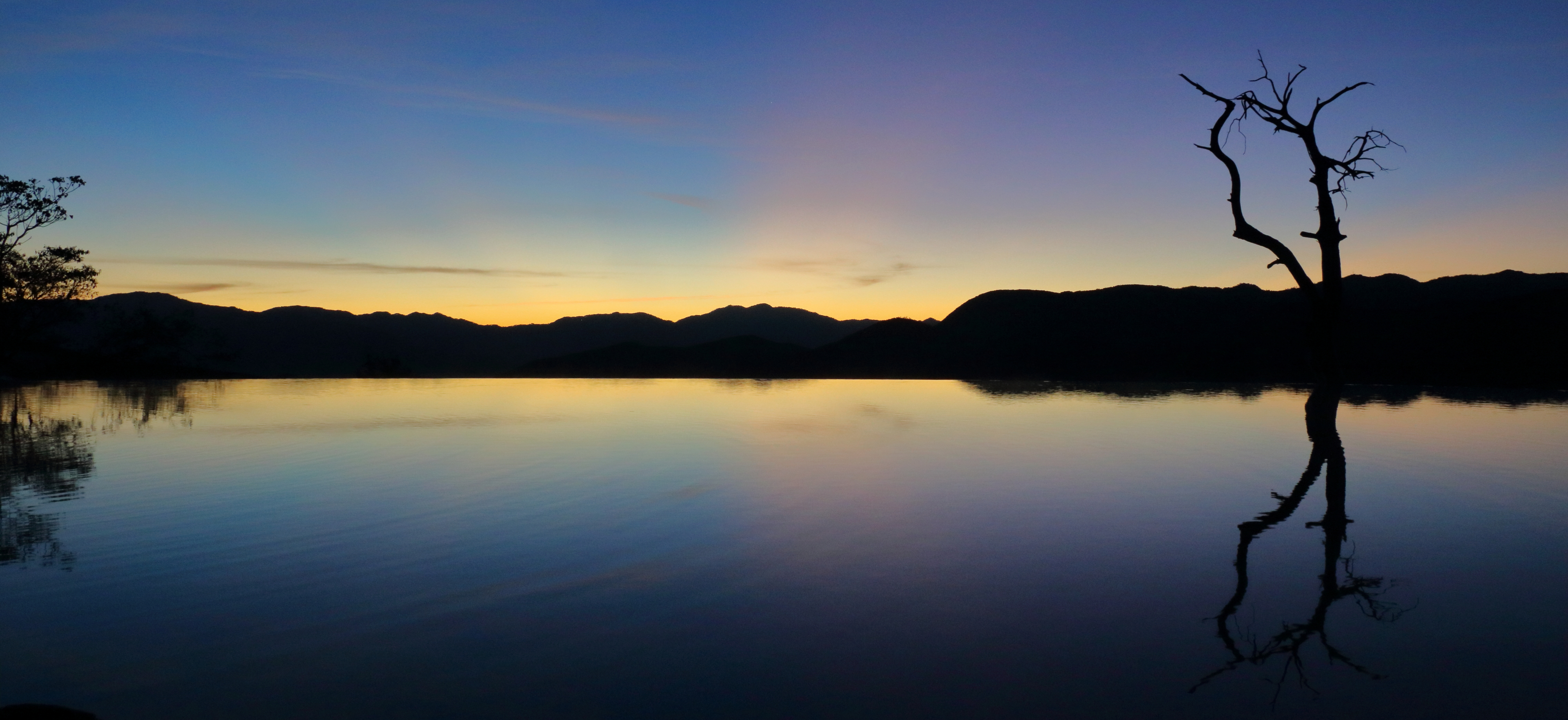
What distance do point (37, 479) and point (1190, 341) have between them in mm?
77694

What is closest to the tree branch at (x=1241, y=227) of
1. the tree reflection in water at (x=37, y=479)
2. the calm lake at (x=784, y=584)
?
the calm lake at (x=784, y=584)

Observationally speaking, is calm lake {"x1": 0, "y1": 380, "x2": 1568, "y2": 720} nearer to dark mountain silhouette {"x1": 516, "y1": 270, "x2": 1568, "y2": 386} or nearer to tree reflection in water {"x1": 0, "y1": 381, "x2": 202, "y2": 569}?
tree reflection in water {"x1": 0, "y1": 381, "x2": 202, "y2": 569}

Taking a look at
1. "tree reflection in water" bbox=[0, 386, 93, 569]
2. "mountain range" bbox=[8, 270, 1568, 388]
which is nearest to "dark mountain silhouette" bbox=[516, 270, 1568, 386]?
"mountain range" bbox=[8, 270, 1568, 388]

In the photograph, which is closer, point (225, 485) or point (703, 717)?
point (703, 717)

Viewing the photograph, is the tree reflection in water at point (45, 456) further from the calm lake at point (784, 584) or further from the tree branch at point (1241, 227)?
the tree branch at point (1241, 227)

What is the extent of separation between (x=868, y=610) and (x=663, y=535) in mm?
2333

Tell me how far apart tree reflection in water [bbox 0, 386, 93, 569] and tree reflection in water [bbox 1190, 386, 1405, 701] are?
22.7 ft

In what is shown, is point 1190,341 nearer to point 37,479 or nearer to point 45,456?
point 45,456

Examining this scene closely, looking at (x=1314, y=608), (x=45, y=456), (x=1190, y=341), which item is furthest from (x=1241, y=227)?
(x=1190, y=341)

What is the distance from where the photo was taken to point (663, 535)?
248 inches

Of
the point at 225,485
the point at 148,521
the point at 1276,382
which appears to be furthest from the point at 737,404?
the point at 1276,382

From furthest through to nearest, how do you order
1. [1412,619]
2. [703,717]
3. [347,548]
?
[347,548]
[1412,619]
[703,717]

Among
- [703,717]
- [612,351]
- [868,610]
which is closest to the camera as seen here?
[703,717]

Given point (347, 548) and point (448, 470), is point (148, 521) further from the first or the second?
point (448, 470)
